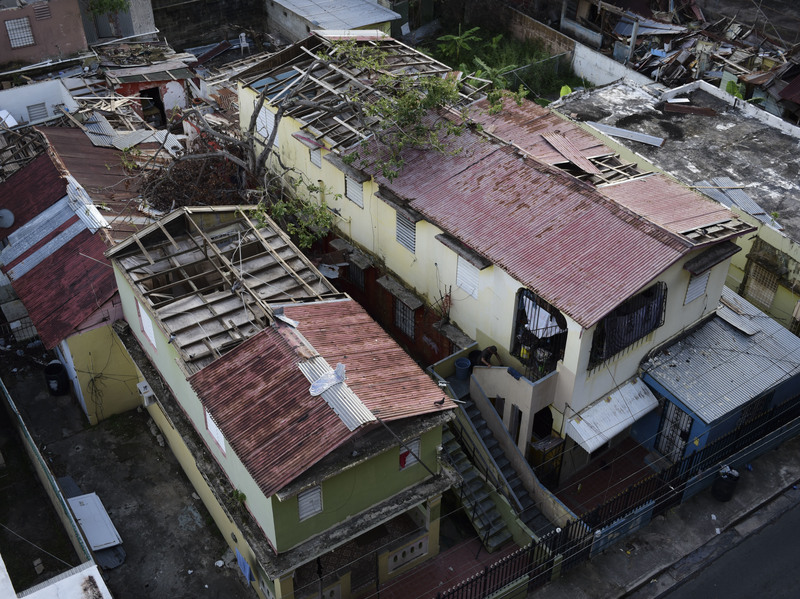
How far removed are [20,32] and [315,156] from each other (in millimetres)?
19723

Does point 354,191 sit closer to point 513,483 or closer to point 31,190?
point 513,483

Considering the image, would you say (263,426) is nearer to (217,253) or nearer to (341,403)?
(341,403)

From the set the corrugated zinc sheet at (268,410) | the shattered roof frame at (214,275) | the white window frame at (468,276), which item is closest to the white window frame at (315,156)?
the shattered roof frame at (214,275)

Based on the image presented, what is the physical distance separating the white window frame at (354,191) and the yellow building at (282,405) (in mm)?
4425

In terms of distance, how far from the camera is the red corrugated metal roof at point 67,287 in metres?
27.8

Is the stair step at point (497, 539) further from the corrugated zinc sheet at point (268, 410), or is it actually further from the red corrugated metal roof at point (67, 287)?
the red corrugated metal roof at point (67, 287)

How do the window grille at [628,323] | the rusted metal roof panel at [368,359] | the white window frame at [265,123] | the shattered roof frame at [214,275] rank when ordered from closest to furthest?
the rusted metal roof panel at [368,359], the shattered roof frame at [214,275], the window grille at [628,323], the white window frame at [265,123]

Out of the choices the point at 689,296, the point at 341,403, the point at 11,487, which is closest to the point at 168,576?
the point at 11,487

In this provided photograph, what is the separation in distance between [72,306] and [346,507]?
42.8 ft

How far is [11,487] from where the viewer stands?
27.4 meters

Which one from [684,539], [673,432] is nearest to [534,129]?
[673,432]

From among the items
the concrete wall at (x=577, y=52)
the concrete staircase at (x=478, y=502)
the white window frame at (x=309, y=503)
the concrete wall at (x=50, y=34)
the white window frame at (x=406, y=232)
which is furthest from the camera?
the concrete wall at (x=577, y=52)

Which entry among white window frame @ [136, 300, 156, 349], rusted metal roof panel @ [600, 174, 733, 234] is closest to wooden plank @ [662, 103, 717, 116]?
rusted metal roof panel @ [600, 174, 733, 234]

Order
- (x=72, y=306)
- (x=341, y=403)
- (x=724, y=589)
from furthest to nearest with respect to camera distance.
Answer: (x=72, y=306) < (x=724, y=589) < (x=341, y=403)
